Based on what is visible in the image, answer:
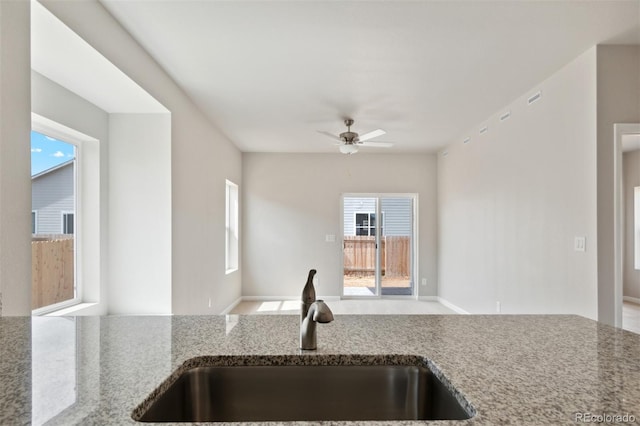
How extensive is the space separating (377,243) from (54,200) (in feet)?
16.5

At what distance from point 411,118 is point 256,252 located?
3.71m

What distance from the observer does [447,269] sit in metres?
6.15

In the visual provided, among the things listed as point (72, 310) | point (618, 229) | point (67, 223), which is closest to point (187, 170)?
point (67, 223)

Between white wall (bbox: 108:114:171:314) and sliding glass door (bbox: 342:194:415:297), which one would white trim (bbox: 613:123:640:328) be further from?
sliding glass door (bbox: 342:194:415:297)

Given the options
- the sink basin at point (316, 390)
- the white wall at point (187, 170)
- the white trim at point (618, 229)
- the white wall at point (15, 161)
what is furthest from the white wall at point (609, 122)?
the white wall at point (15, 161)

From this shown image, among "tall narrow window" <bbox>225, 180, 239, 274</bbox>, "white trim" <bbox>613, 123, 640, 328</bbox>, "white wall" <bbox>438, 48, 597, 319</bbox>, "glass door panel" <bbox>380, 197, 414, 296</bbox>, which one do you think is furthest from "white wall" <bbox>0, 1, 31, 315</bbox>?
"glass door panel" <bbox>380, 197, 414, 296</bbox>

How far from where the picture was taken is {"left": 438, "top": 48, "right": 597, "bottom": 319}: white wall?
113 inches

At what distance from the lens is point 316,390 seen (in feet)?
3.19

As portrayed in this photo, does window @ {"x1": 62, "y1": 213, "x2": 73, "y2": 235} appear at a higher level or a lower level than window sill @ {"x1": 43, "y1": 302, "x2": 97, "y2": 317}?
higher

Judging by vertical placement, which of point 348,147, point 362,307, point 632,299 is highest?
point 348,147

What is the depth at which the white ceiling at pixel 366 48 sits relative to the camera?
225 centimetres

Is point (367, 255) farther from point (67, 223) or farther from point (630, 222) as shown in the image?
point (67, 223)

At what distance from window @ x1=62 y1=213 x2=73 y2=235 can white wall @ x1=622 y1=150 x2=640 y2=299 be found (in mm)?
7970

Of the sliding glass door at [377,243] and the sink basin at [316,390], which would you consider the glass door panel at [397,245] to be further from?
the sink basin at [316,390]
